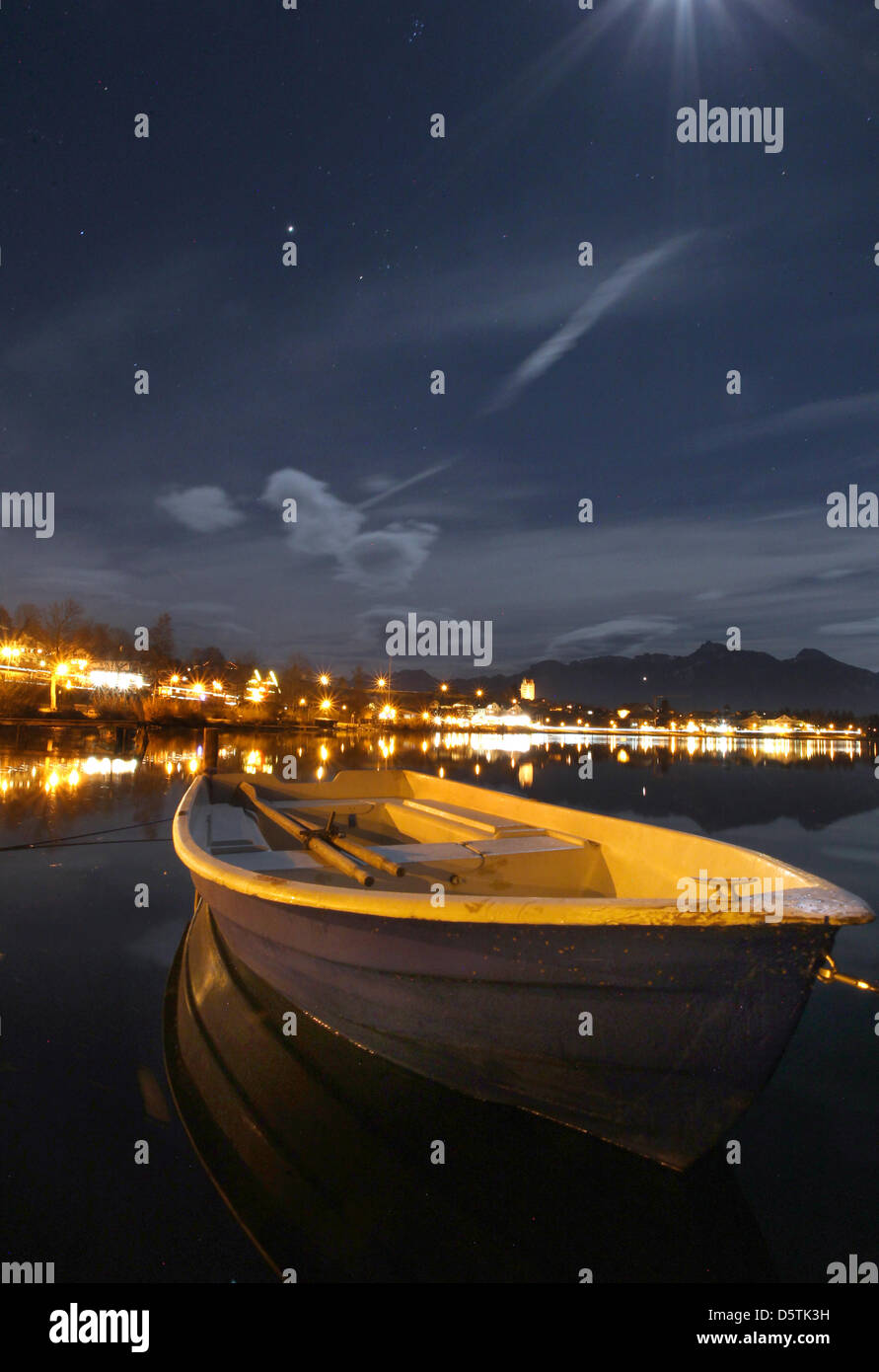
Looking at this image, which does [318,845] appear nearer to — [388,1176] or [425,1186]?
[388,1176]

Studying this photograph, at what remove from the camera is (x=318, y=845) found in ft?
20.9

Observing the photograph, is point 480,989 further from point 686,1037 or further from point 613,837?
point 613,837

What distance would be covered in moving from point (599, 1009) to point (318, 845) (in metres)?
3.55

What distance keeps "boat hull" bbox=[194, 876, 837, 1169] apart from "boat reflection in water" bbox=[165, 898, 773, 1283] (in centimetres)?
23

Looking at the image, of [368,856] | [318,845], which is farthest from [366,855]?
[318,845]

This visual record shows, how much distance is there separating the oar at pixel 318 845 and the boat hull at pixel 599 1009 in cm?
98

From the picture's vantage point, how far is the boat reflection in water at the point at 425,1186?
3.13 metres

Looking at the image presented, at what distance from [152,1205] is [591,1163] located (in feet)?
7.65

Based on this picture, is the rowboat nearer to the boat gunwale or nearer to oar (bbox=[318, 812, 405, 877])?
the boat gunwale

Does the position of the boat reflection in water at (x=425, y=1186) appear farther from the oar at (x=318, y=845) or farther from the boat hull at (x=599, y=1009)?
the oar at (x=318, y=845)

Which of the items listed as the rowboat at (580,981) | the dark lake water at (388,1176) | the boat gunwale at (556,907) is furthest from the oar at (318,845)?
the dark lake water at (388,1176)

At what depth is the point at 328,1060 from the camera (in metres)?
4.80
